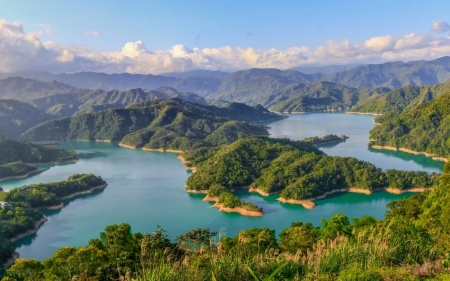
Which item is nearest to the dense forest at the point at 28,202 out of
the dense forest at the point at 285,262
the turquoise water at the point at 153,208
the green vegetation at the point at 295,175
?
the turquoise water at the point at 153,208

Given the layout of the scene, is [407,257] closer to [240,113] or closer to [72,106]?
[240,113]

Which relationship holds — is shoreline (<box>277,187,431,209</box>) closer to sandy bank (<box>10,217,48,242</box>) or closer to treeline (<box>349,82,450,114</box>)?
sandy bank (<box>10,217,48,242</box>)

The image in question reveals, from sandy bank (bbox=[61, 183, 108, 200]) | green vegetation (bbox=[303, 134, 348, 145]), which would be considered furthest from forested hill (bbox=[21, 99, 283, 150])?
sandy bank (bbox=[61, 183, 108, 200])

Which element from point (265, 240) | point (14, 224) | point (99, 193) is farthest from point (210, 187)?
point (265, 240)

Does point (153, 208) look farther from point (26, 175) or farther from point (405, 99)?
point (405, 99)

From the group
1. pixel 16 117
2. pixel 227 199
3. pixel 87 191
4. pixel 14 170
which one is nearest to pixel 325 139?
pixel 227 199

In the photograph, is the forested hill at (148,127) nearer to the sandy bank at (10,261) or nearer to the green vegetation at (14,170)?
the green vegetation at (14,170)

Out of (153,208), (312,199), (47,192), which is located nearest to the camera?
(153,208)
